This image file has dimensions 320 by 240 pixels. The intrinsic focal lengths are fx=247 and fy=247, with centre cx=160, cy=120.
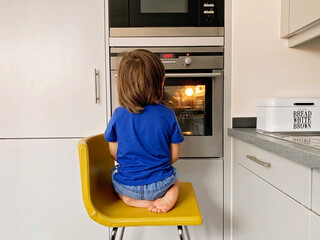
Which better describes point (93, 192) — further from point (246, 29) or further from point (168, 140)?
point (246, 29)

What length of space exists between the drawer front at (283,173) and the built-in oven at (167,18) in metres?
0.71

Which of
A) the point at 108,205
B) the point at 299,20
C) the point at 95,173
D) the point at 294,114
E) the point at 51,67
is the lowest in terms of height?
the point at 108,205

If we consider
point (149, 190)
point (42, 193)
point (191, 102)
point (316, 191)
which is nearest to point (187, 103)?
point (191, 102)

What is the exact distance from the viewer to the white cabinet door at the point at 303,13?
3.60 ft

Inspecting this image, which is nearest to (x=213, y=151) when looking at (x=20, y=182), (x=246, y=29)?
(x=246, y=29)

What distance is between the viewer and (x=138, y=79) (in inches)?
36.9

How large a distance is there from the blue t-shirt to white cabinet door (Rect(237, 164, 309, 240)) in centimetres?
Answer: 40

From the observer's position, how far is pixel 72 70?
4.61 ft

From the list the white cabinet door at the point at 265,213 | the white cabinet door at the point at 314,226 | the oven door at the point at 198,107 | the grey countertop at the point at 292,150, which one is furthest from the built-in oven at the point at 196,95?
the white cabinet door at the point at 314,226

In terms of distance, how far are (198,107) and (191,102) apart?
0.16 feet

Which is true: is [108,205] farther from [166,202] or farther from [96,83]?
[96,83]

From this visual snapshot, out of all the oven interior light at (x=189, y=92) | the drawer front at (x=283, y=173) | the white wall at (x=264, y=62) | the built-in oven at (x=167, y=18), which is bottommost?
the drawer front at (x=283, y=173)

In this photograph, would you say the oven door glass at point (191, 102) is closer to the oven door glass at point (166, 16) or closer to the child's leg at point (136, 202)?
the oven door glass at point (166, 16)

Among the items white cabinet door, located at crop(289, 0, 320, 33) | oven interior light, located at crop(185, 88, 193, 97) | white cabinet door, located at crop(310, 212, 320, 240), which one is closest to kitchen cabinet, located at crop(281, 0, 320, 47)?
white cabinet door, located at crop(289, 0, 320, 33)
